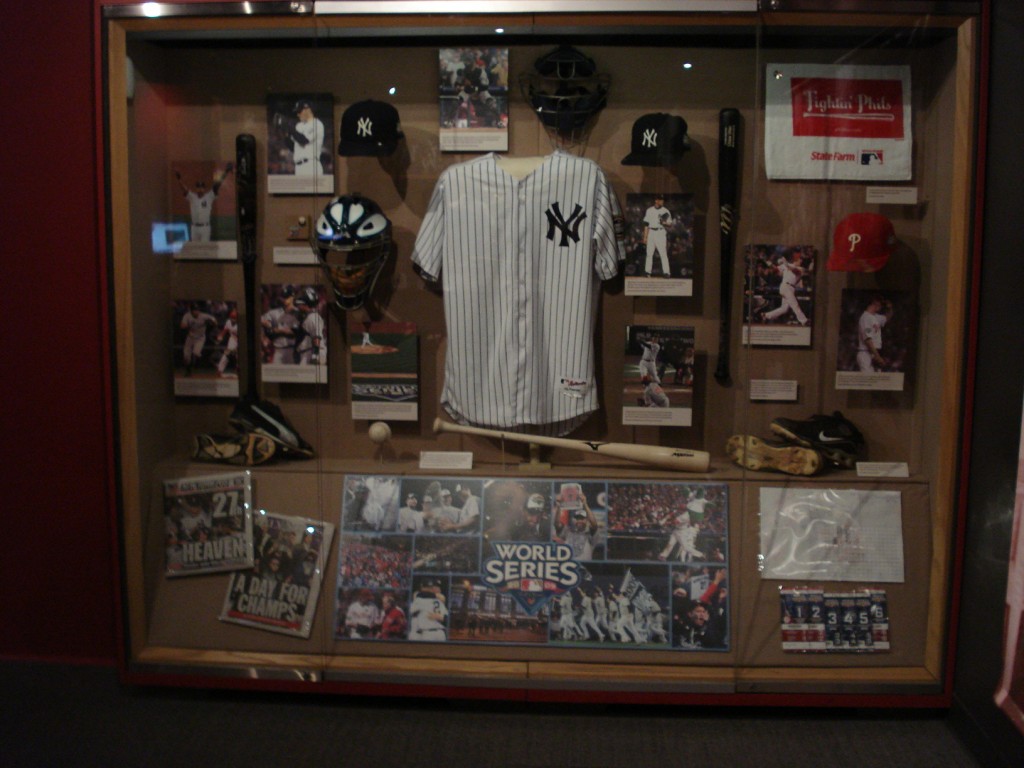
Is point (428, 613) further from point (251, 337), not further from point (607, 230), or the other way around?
point (607, 230)

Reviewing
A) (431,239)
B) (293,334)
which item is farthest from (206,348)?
(431,239)

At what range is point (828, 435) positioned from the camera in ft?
8.26

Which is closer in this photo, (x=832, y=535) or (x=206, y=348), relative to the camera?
(x=832, y=535)

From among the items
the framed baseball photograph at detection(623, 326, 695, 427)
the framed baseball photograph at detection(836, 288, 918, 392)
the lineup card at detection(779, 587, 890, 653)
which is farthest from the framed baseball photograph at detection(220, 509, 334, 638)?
the framed baseball photograph at detection(836, 288, 918, 392)

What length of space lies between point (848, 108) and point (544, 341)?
1.16m

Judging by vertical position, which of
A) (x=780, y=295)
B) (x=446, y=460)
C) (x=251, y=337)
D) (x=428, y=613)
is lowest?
(x=428, y=613)

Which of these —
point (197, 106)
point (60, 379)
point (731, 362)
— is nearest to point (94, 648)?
point (60, 379)

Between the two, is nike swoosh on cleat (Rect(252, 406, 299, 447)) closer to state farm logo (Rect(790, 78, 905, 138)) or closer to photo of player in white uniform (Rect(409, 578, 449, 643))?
photo of player in white uniform (Rect(409, 578, 449, 643))

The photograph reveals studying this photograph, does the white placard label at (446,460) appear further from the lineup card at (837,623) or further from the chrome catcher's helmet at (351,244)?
the lineup card at (837,623)

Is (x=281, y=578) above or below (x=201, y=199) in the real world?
below

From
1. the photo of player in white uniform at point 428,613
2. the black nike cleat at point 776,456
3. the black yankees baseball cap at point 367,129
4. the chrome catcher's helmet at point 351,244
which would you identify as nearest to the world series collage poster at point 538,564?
the photo of player in white uniform at point 428,613

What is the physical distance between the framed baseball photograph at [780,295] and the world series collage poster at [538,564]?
20.5 inches

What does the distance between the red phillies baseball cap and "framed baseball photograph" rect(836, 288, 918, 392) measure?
0.34ft

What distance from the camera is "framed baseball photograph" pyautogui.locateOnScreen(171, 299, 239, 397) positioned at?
2.68 m
